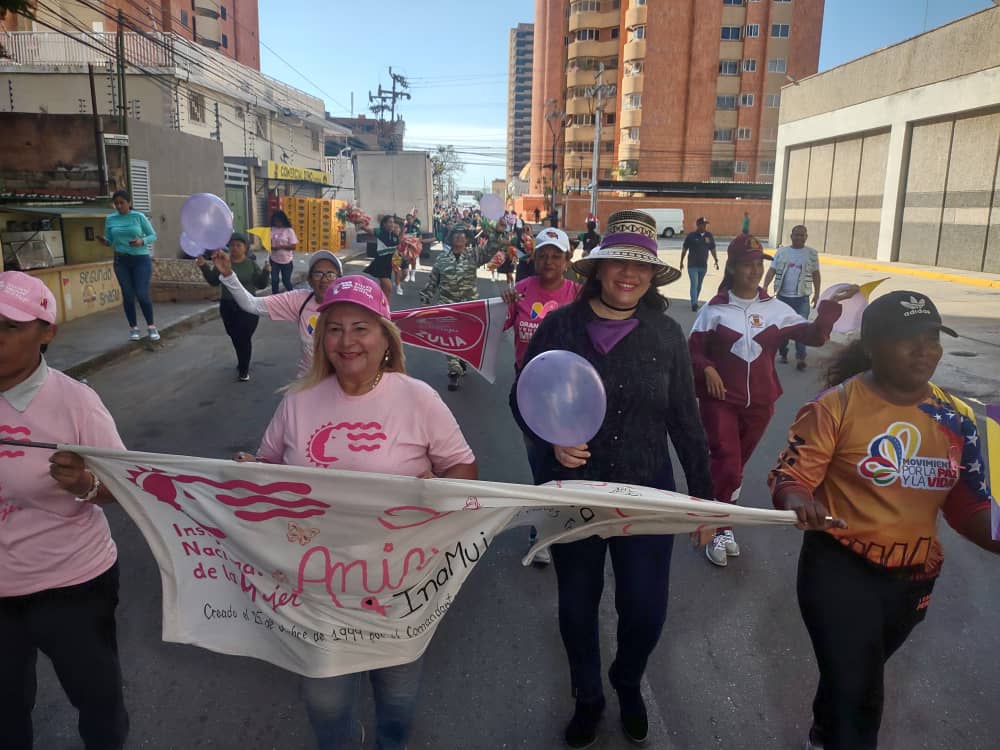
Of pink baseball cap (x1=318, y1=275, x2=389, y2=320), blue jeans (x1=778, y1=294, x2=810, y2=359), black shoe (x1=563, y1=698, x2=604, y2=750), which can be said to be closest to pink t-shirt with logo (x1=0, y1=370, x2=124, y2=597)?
pink baseball cap (x1=318, y1=275, x2=389, y2=320)

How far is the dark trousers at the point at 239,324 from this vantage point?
873 cm

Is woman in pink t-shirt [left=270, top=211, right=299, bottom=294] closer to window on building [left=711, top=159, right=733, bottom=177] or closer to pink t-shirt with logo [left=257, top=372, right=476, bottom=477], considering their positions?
pink t-shirt with logo [left=257, top=372, right=476, bottom=477]

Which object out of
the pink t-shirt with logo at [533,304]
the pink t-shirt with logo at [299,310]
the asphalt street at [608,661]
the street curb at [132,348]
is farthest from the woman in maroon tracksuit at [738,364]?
the street curb at [132,348]

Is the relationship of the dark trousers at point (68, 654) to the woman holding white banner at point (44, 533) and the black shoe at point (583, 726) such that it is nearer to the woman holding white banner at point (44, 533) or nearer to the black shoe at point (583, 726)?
the woman holding white banner at point (44, 533)

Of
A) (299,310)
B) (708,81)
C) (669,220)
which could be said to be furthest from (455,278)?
(708,81)

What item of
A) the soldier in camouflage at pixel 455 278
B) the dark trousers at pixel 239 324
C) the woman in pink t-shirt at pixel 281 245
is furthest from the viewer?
the woman in pink t-shirt at pixel 281 245

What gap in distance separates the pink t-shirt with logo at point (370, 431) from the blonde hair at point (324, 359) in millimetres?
31

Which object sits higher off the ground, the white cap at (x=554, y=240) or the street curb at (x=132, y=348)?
the white cap at (x=554, y=240)

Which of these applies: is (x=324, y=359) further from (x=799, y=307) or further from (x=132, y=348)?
(x=132, y=348)

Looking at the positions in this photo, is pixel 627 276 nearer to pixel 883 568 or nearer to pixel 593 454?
pixel 593 454

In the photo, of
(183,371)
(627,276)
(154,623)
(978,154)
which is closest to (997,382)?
(627,276)

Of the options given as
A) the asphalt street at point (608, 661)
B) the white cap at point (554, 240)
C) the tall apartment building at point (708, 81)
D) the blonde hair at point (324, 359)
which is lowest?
the asphalt street at point (608, 661)

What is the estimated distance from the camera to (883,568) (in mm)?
2297

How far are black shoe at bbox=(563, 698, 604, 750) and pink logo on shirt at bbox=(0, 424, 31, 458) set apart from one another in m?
2.09
